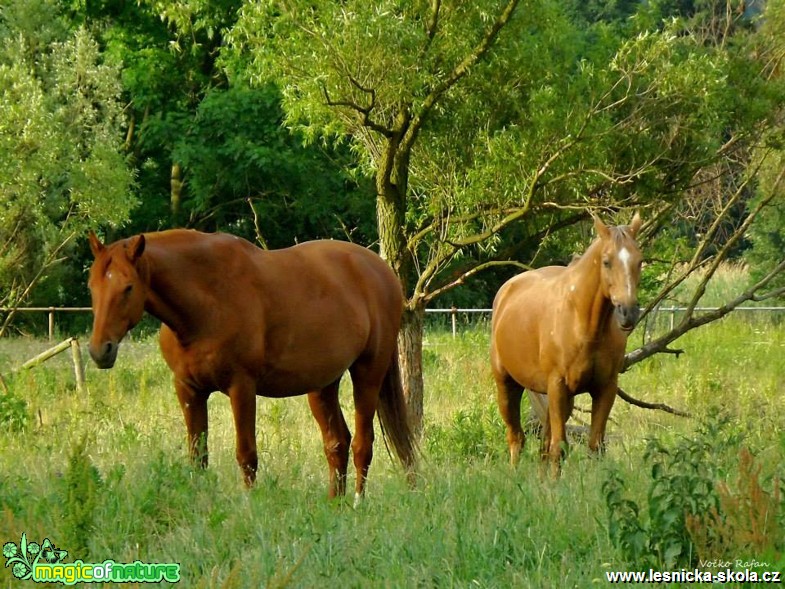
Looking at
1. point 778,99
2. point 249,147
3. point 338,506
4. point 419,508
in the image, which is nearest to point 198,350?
point 338,506

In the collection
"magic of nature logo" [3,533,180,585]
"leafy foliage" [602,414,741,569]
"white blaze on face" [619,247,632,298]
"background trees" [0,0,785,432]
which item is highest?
"background trees" [0,0,785,432]

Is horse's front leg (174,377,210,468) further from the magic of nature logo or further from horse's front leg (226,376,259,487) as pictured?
the magic of nature logo

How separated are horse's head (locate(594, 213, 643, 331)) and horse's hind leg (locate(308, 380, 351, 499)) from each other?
82.9 inches

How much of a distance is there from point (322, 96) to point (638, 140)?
9.68ft

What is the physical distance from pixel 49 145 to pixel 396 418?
8.51 metres

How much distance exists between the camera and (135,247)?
20.7 feet

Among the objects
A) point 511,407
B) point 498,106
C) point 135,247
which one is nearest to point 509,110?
point 498,106

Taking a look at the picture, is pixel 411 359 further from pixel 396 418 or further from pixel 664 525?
pixel 664 525

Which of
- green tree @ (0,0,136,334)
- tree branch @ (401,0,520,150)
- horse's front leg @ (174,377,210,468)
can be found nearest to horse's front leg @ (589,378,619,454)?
horse's front leg @ (174,377,210,468)

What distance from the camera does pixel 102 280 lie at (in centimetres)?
620

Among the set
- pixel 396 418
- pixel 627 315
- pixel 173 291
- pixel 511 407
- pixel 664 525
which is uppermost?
pixel 173 291

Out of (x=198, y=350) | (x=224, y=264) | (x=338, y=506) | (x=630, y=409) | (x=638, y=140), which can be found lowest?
(x=630, y=409)

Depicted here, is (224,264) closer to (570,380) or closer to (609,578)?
(570,380)

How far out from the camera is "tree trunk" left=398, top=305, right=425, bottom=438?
418 inches
